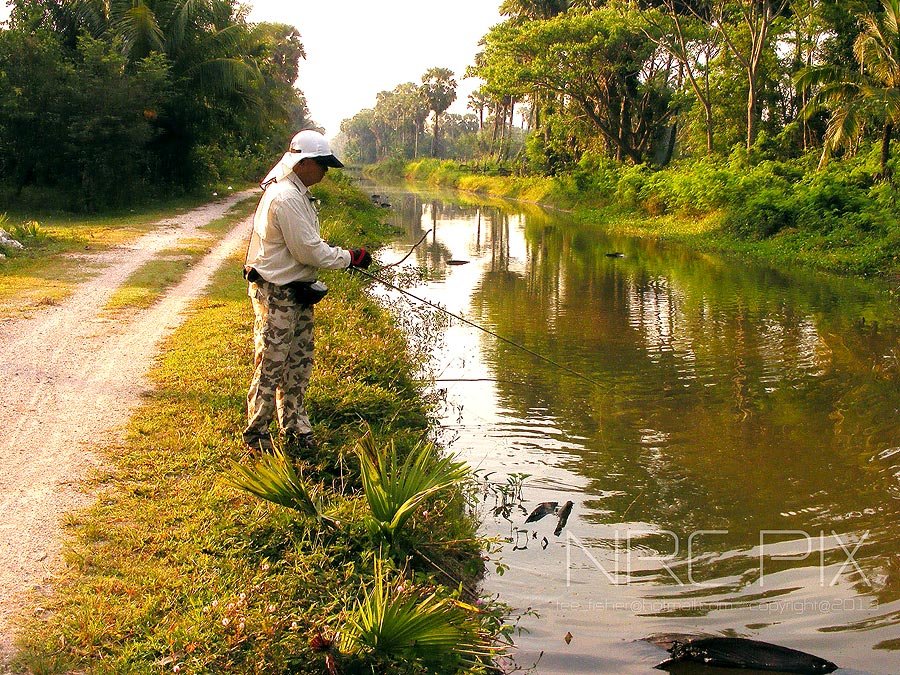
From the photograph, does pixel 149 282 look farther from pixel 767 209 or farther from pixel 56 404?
pixel 767 209

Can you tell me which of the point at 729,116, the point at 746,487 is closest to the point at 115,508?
the point at 746,487

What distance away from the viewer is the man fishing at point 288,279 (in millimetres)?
4969

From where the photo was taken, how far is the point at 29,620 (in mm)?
3518

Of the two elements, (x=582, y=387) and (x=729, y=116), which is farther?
(x=729, y=116)

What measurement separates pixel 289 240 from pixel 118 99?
54.8 feet

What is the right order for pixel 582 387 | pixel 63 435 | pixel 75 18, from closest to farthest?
pixel 63 435, pixel 582 387, pixel 75 18

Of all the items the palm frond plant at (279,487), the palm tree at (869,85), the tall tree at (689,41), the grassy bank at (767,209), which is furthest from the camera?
the tall tree at (689,41)

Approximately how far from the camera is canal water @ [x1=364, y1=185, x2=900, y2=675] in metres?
4.68

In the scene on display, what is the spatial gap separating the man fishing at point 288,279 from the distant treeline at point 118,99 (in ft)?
53.3

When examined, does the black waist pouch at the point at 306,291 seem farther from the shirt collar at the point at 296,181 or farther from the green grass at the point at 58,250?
the green grass at the point at 58,250

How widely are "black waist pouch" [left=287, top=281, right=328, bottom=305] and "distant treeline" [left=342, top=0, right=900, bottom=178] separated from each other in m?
16.7

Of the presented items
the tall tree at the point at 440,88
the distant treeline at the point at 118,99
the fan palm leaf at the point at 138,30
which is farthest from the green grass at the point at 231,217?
the tall tree at the point at 440,88

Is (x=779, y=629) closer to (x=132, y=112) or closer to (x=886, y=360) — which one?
(x=886, y=360)

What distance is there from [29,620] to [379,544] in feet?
5.32
